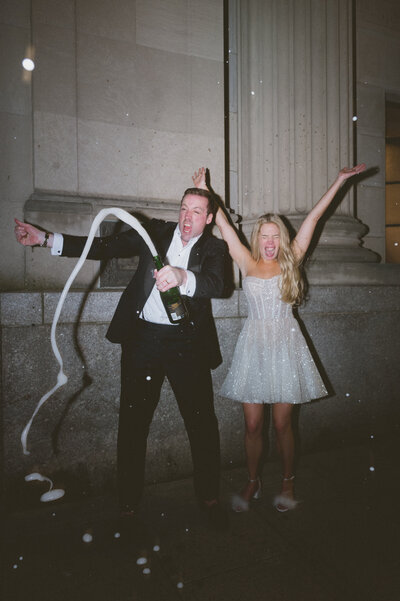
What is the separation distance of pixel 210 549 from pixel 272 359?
58.1 inches

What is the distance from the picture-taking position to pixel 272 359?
3334 mm

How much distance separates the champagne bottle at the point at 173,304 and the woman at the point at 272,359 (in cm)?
80

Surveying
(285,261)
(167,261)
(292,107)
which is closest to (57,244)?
(167,261)

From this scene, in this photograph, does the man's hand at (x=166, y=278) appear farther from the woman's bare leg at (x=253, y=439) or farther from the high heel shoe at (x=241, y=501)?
the high heel shoe at (x=241, y=501)

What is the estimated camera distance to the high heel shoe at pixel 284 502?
10.9ft

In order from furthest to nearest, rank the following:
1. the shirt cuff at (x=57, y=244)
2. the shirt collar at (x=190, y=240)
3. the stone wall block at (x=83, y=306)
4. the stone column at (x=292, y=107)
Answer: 1. the stone column at (x=292, y=107)
2. the stone wall block at (x=83, y=306)
3. the shirt collar at (x=190, y=240)
4. the shirt cuff at (x=57, y=244)

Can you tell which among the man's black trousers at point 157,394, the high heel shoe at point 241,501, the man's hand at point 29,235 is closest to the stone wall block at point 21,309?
the man's hand at point 29,235

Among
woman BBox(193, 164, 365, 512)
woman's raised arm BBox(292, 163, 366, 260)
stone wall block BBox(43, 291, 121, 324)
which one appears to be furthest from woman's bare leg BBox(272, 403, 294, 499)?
stone wall block BBox(43, 291, 121, 324)

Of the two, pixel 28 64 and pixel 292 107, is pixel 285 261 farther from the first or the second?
pixel 28 64

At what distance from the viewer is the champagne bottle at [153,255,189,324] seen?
2795 millimetres

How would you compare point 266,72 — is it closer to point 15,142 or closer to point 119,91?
point 119,91

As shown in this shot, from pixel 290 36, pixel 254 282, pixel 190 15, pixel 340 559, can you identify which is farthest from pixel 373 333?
pixel 190 15

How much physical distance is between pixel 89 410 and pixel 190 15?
425 centimetres

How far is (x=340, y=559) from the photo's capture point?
272 cm
